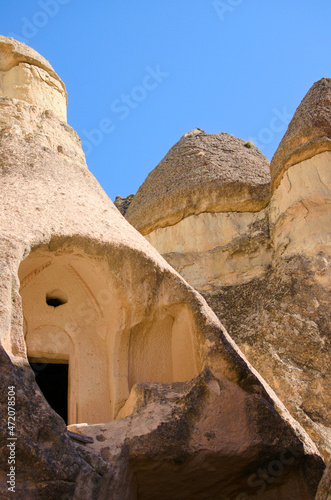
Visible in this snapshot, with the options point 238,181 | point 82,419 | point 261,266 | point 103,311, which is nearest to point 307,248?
point 261,266

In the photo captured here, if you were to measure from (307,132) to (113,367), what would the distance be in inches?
186

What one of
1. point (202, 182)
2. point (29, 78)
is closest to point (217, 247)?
point (202, 182)

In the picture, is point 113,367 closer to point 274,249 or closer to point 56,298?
point 56,298

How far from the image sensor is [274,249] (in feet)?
27.1

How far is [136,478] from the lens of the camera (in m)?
4.23

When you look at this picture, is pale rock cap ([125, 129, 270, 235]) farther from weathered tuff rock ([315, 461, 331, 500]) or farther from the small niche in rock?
weathered tuff rock ([315, 461, 331, 500])

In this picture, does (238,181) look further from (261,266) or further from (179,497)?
(179,497)

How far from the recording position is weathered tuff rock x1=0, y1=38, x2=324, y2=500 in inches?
144

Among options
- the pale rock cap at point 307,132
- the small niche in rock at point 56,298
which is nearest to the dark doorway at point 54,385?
the small niche in rock at point 56,298

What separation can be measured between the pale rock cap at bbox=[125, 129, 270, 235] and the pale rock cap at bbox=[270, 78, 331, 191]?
895 millimetres

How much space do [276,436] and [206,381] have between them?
69cm

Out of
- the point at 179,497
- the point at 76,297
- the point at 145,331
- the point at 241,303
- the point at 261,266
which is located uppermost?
the point at 261,266

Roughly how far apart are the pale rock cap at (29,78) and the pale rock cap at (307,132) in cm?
322

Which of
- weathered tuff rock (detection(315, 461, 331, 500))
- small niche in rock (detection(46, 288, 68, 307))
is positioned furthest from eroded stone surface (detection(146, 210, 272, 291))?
weathered tuff rock (detection(315, 461, 331, 500))
